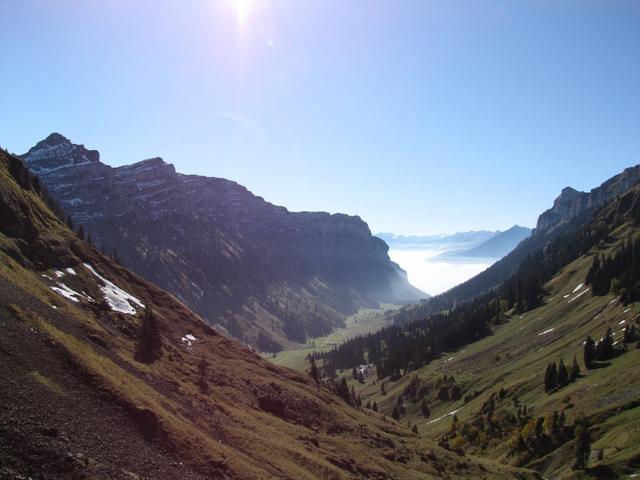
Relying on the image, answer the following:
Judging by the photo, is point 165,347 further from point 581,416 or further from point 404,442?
point 581,416

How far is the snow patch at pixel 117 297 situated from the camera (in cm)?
8403

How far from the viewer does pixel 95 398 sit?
44750 millimetres

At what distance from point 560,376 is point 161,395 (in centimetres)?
11034

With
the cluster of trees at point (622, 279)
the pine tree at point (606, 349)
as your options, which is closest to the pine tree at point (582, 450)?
the pine tree at point (606, 349)

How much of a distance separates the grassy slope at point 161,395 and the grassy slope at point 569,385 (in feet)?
66.5

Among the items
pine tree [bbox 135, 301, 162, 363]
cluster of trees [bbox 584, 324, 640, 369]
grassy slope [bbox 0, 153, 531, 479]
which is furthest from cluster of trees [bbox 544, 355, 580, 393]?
pine tree [bbox 135, 301, 162, 363]

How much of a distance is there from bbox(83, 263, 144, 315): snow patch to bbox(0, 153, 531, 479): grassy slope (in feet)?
7.60

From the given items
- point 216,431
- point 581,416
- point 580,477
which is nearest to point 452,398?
point 581,416

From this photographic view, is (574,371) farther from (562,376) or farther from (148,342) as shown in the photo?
(148,342)

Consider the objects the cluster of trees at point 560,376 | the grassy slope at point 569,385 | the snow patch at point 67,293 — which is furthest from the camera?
the cluster of trees at point 560,376

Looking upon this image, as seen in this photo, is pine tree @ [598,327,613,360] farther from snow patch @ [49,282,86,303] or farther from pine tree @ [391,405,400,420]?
snow patch @ [49,282,86,303]

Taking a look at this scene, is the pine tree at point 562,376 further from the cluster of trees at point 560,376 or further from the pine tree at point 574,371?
the pine tree at point 574,371

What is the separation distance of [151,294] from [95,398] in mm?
65611

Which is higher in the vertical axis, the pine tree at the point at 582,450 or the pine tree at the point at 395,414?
the pine tree at the point at 582,450
